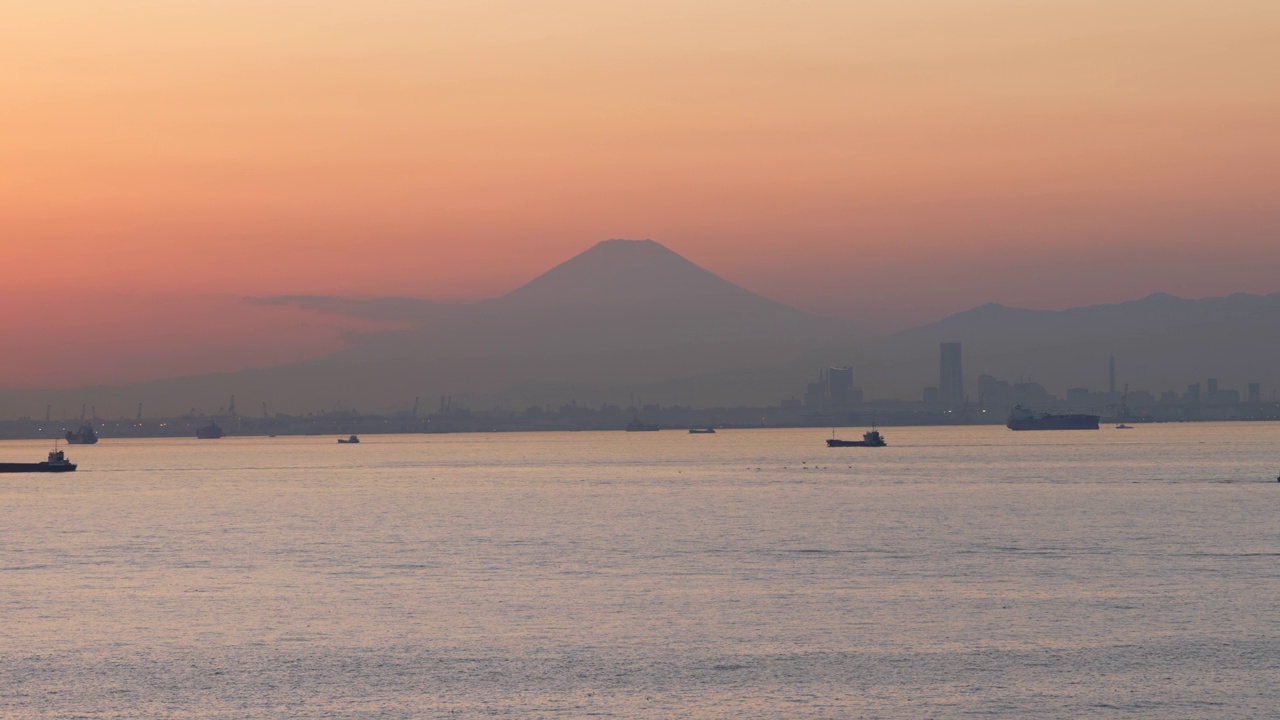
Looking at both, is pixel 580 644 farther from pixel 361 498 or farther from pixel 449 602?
pixel 361 498

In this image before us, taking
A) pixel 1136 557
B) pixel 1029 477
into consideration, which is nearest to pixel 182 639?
pixel 1136 557

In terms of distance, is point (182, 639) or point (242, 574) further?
point (242, 574)

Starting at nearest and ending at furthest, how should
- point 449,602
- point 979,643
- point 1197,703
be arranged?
point 1197,703 < point 979,643 < point 449,602

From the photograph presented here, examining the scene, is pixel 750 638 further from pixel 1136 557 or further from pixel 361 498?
pixel 361 498

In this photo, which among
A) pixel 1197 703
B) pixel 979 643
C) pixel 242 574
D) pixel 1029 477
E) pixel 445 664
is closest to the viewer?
pixel 1197 703

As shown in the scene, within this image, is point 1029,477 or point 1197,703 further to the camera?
point 1029,477

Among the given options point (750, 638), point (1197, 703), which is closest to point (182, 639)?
point (750, 638)
